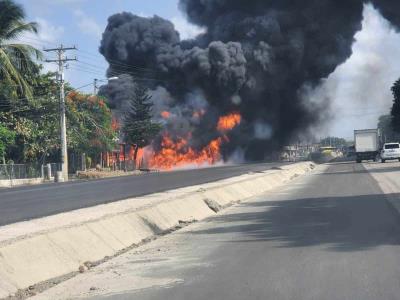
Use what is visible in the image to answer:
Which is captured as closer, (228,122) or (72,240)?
(72,240)

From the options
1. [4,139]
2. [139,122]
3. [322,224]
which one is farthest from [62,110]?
[322,224]

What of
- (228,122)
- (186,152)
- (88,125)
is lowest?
(186,152)

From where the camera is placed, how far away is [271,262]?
8.38 metres

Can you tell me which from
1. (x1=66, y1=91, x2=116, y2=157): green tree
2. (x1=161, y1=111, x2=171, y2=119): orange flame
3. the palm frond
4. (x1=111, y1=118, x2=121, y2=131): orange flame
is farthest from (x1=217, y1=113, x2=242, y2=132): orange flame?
the palm frond

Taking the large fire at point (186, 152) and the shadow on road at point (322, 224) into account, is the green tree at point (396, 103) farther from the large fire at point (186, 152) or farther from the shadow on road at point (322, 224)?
the shadow on road at point (322, 224)

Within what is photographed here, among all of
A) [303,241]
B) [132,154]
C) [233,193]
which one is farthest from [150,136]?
[303,241]

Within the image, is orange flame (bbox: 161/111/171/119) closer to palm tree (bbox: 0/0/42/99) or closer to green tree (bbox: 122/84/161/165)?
green tree (bbox: 122/84/161/165)

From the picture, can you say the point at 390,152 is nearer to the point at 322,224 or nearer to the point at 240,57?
the point at 240,57

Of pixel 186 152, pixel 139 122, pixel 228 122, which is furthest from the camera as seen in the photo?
pixel 228 122

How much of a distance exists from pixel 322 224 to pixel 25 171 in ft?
116

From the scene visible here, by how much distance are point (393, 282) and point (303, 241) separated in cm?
329

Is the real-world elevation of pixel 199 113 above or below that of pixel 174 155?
above

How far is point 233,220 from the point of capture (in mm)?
14195

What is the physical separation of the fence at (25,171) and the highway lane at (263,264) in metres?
30.9
